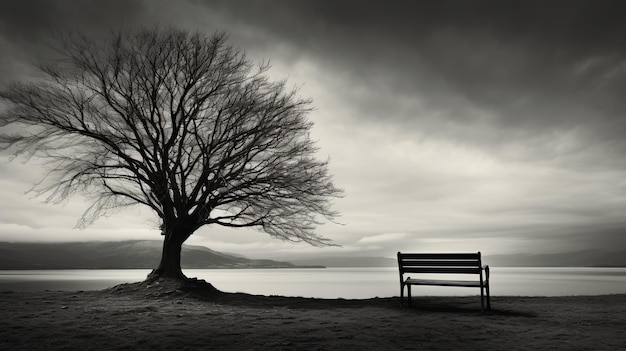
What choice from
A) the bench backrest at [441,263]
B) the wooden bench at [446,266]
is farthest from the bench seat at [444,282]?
the bench backrest at [441,263]

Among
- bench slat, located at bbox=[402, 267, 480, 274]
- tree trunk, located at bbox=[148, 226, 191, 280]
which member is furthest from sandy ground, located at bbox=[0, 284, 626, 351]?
tree trunk, located at bbox=[148, 226, 191, 280]

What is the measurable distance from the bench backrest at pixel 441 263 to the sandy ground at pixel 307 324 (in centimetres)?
96

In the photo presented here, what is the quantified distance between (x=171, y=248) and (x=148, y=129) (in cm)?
431

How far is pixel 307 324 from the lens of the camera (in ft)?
27.7

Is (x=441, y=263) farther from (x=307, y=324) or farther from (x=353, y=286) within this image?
(x=353, y=286)

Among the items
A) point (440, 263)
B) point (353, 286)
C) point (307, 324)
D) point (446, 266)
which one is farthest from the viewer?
point (353, 286)

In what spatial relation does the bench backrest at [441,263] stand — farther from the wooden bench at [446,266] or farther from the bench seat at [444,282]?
the bench seat at [444,282]

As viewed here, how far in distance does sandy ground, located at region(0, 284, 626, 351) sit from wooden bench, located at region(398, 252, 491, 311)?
2.16ft

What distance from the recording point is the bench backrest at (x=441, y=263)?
10180mm

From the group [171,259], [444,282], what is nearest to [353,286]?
[171,259]

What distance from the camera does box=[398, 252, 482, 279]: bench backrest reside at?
10.2m

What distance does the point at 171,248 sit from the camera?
616 inches

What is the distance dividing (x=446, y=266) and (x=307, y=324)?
3906 millimetres

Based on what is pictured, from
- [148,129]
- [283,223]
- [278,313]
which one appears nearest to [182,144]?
[148,129]
